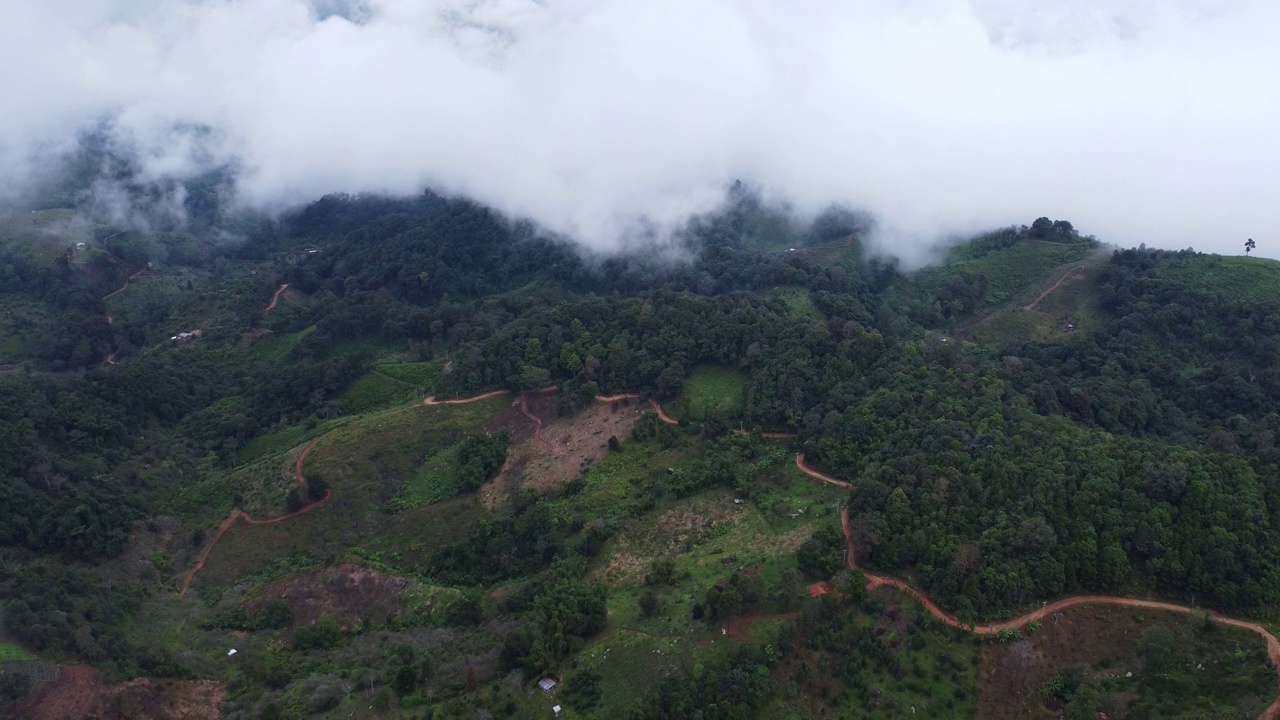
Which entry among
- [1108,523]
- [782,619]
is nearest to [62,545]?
[782,619]

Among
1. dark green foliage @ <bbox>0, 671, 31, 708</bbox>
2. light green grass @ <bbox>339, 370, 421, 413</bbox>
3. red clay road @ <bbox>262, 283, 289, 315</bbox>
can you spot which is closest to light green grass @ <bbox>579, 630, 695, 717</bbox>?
dark green foliage @ <bbox>0, 671, 31, 708</bbox>

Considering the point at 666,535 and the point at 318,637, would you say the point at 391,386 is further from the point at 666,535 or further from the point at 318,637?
the point at 666,535

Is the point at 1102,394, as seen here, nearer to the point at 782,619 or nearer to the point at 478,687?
the point at 782,619

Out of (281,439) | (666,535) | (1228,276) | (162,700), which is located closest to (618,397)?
(666,535)

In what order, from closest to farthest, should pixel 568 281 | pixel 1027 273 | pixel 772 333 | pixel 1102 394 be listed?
pixel 1102 394 → pixel 772 333 → pixel 1027 273 → pixel 568 281

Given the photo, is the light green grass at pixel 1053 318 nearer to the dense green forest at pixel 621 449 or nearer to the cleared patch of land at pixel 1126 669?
the dense green forest at pixel 621 449

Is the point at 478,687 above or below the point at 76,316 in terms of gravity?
below

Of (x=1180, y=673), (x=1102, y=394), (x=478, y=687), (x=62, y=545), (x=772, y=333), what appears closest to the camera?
(x=1180, y=673)
